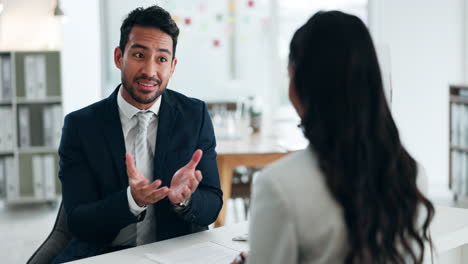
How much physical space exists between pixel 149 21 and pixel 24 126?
3508 mm

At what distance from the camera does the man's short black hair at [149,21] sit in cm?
197

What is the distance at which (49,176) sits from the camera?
5.14 meters

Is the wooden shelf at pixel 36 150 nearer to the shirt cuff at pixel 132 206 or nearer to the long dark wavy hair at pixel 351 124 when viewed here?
the shirt cuff at pixel 132 206

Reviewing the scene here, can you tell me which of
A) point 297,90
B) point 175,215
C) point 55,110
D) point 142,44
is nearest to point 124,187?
point 175,215

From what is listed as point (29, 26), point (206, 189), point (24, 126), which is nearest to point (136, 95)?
point (206, 189)

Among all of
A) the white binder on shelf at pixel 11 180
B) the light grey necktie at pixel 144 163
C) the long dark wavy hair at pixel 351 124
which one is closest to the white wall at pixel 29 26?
the white binder on shelf at pixel 11 180

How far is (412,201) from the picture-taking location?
1152 millimetres

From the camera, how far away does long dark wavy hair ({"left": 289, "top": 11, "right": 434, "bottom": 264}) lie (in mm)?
1042

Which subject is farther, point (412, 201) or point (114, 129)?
point (114, 129)

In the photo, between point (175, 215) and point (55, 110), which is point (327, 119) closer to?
point (175, 215)

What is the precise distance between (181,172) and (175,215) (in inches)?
10.9

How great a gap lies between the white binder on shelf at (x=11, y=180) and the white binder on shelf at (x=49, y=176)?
0.82ft

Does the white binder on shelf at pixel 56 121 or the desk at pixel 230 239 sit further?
the white binder on shelf at pixel 56 121

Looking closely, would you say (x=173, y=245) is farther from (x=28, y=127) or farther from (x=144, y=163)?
(x=28, y=127)
